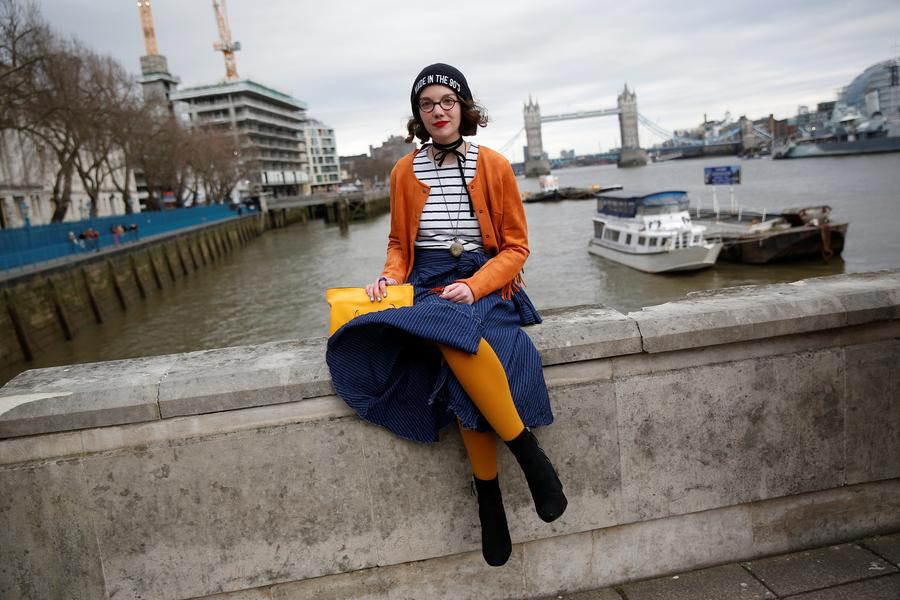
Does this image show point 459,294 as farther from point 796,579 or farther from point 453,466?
point 796,579

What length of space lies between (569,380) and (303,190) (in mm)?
126310

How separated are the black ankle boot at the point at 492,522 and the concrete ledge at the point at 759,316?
729 mm

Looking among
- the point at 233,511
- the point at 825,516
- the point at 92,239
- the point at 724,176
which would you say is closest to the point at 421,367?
the point at 233,511

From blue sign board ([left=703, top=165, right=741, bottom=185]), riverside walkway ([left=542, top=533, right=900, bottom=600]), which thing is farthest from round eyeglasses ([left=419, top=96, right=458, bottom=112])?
blue sign board ([left=703, top=165, right=741, bottom=185])

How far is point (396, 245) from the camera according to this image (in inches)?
111

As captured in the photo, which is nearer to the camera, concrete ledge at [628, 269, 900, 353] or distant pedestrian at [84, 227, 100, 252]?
concrete ledge at [628, 269, 900, 353]

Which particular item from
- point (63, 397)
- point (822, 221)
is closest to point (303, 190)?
point (822, 221)

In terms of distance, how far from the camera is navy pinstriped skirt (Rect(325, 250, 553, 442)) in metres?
2.19

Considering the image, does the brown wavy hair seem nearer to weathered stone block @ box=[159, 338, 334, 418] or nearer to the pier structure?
weathered stone block @ box=[159, 338, 334, 418]

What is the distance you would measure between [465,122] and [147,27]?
144554 mm

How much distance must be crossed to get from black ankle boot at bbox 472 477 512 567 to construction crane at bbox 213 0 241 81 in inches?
5946

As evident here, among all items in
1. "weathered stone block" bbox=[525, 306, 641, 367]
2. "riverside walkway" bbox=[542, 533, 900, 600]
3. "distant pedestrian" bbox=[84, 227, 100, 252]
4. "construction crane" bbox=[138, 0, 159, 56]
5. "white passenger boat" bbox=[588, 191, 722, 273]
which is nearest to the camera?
"riverside walkway" bbox=[542, 533, 900, 600]

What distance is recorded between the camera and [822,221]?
25422 mm

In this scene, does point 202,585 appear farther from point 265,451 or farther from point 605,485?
point 605,485
